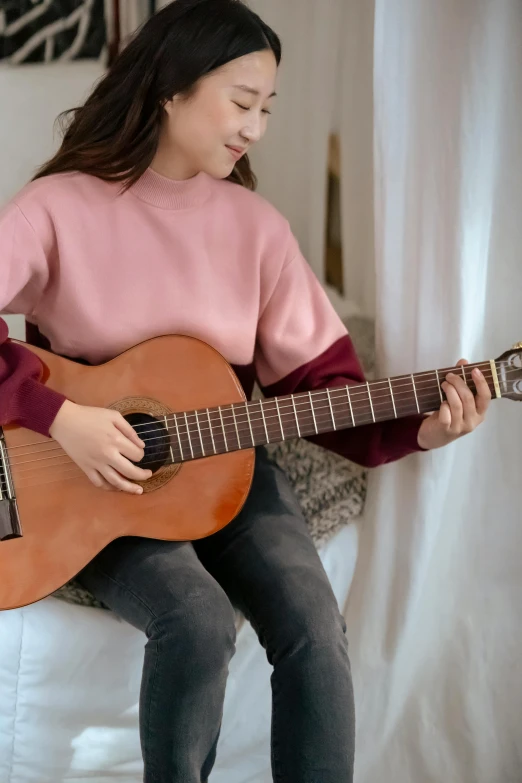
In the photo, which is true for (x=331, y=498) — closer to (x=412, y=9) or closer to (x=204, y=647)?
(x=204, y=647)

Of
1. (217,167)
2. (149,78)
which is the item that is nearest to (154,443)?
(217,167)

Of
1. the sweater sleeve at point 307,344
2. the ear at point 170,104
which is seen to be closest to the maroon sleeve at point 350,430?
the sweater sleeve at point 307,344

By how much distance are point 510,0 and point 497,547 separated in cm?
75

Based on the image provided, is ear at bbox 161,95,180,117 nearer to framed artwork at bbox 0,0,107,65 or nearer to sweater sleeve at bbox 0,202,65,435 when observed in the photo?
sweater sleeve at bbox 0,202,65,435

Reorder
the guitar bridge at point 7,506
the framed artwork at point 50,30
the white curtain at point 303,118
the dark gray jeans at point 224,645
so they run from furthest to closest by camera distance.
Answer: the framed artwork at point 50,30 < the white curtain at point 303,118 < the guitar bridge at point 7,506 < the dark gray jeans at point 224,645

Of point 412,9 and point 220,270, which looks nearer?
point 412,9

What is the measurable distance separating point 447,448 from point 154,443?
423 millimetres

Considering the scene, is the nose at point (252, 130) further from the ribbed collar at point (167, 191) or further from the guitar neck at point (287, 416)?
the guitar neck at point (287, 416)

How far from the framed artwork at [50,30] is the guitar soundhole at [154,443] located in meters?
1.10

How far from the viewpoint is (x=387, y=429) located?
1.14 metres

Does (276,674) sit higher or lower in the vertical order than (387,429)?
lower

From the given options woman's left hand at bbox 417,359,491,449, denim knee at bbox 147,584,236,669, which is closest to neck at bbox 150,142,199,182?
woman's left hand at bbox 417,359,491,449

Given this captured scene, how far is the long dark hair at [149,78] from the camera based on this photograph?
1.03m

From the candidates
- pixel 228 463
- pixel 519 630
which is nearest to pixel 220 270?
pixel 228 463
